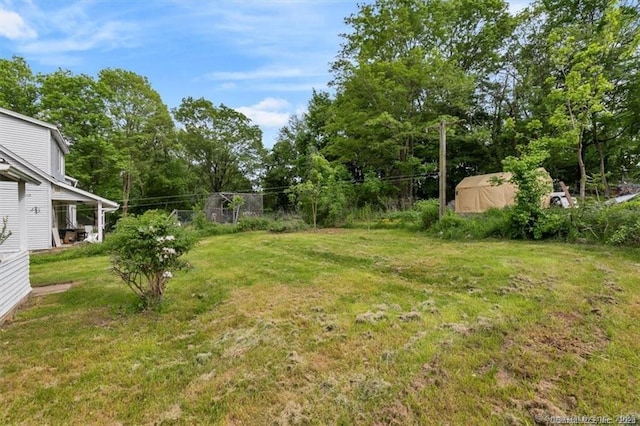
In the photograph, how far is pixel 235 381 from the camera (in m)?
2.28

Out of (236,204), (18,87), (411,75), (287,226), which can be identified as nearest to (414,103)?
(411,75)

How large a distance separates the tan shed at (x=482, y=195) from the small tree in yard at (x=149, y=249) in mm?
12268

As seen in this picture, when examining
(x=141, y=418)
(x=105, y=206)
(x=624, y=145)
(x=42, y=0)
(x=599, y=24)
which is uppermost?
(x=599, y=24)

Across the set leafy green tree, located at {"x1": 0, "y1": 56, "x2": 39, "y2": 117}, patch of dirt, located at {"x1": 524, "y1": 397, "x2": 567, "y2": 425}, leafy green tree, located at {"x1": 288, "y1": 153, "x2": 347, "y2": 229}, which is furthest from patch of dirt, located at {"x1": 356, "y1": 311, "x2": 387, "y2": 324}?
leafy green tree, located at {"x1": 0, "y1": 56, "x2": 39, "y2": 117}

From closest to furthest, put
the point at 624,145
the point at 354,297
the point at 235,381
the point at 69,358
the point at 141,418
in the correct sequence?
1. the point at 141,418
2. the point at 235,381
3. the point at 69,358
4. the point at 354,297
5. the point at 624,145

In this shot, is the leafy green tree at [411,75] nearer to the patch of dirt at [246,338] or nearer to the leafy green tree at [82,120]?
the leafy green tree at [82,120]

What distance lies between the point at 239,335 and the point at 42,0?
28.3 ft

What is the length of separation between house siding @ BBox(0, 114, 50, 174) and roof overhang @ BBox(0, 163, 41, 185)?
8339 mm

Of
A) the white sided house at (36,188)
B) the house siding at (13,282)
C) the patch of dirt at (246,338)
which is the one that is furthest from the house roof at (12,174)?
the white sided house at (36,188)

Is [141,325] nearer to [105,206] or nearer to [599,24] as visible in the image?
[105,206]

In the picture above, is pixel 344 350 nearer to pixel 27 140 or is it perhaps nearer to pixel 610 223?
pixel 610 223

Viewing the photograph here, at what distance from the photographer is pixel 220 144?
2445 centimetres

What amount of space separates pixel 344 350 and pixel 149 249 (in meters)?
2.60

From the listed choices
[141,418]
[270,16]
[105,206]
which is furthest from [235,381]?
[105,206]
